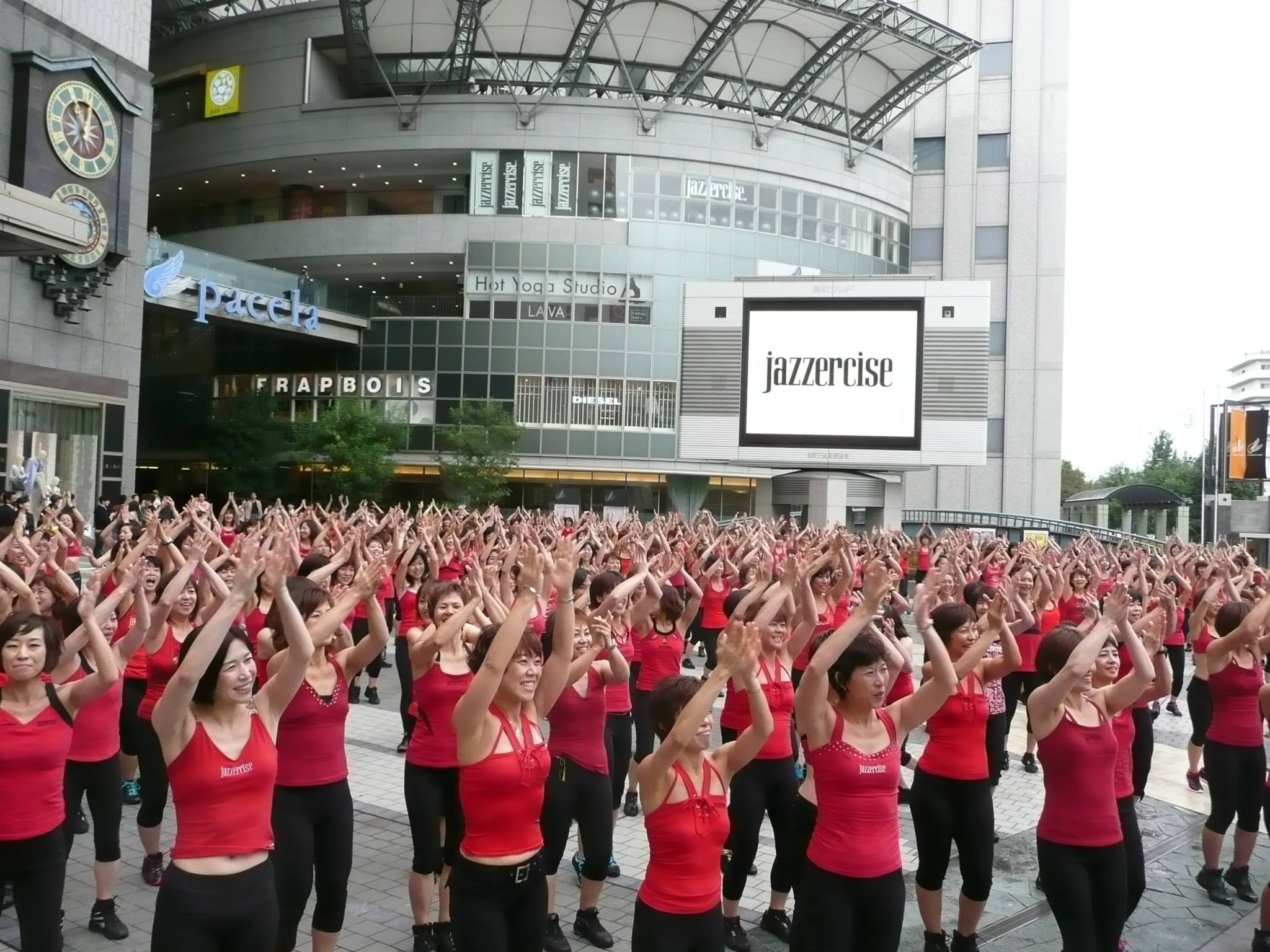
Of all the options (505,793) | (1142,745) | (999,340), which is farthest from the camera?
(999,340)

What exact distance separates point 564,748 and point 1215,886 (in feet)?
14.3

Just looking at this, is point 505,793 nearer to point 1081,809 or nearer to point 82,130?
point 1081,809

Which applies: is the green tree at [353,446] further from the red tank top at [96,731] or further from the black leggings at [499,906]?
the black leggings at [499,906]

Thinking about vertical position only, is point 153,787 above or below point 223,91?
below

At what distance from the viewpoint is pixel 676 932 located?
12.5 ft

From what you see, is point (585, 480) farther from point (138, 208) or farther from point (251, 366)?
point (138, 208)

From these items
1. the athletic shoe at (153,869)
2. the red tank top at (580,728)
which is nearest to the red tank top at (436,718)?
the red tank top at (580,728)

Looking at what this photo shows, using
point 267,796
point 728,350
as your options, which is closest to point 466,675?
point 267,796

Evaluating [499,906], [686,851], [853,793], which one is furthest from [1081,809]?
[499,906]

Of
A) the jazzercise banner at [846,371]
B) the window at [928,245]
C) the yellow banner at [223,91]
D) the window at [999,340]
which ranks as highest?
the yellow banner at [223,91]

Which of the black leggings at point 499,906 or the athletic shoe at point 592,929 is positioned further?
the athletic shoe at point 592,929

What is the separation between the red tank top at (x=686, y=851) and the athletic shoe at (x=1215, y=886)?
14.0 ft

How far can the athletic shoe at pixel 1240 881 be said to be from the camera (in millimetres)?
6527

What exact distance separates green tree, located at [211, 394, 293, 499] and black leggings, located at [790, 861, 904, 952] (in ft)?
117
